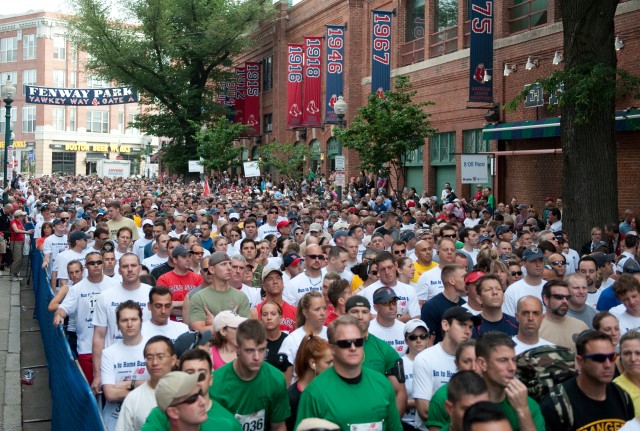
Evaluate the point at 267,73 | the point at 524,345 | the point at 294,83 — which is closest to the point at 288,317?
the point at 524,345

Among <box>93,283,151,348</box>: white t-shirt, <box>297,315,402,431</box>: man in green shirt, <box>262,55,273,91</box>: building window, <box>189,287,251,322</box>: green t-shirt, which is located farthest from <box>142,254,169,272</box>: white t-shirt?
<box>262,55,273,91</box>: building window

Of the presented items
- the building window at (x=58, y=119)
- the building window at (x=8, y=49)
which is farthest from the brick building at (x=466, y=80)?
the building window at (x=8, y=49)

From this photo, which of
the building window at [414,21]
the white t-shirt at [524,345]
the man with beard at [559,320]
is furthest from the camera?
the building window at [414,21]

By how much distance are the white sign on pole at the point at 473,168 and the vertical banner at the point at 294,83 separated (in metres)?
21.3

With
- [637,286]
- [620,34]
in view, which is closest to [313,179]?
[620,34]

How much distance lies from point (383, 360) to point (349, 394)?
125 cm

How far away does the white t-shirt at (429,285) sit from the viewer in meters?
10.0

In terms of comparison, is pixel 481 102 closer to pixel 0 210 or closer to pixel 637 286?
pixel 0 210

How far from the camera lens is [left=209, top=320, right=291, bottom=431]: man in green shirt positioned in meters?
5.68

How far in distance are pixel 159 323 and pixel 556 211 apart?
13.4 meters

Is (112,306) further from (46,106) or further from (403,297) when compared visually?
(46,106)

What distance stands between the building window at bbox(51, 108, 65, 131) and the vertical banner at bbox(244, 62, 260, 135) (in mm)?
44312

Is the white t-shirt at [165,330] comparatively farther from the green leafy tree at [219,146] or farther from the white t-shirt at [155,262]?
the green leafy tree at [219,146]

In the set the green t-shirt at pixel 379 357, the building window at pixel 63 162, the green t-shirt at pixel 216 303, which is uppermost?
the building window at pixel 63 162
